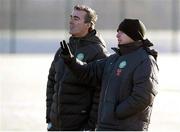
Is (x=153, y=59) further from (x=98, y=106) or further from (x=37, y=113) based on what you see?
(x=37, y=113)

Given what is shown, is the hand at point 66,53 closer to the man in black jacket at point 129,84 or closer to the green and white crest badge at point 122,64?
the man in black jacket at point 129,84

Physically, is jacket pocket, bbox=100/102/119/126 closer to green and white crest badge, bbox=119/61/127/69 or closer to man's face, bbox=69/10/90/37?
green and white crest badge, bbox=119/61/127/69

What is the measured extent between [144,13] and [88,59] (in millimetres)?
40743

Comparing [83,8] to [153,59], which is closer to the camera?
[153,59]

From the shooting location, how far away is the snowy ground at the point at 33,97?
12.9 metres

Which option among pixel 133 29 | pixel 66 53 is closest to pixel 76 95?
pixel 66 53

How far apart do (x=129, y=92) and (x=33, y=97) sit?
9.69m

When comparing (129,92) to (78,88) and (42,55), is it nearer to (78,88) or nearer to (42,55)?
(78,88)

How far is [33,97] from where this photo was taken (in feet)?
54.2

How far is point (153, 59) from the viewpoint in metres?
6.98

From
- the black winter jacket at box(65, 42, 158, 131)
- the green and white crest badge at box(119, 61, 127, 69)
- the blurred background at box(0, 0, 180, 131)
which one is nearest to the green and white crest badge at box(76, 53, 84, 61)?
the black winter jacket at box(65, 42, 158, 131)

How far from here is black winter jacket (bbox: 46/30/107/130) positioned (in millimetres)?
7738

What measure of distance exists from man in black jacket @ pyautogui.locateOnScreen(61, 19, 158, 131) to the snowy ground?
506 cm

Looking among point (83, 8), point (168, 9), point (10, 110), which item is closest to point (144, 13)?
point (168, 9)
